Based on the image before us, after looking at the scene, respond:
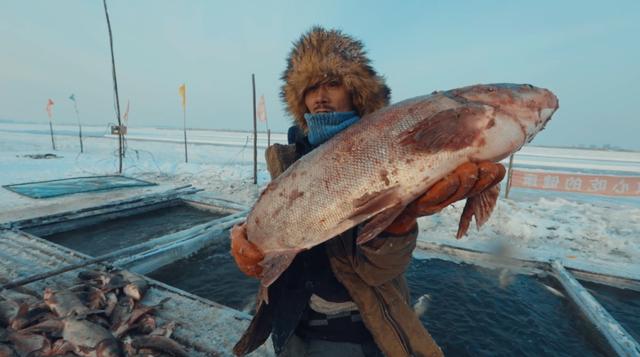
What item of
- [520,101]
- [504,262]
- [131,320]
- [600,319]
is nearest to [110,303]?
[131,320]

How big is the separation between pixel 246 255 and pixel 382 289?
2.90 feet

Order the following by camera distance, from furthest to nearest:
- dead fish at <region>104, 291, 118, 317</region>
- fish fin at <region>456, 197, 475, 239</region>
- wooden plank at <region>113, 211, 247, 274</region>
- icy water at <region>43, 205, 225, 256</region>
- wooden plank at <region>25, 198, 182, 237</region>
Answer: wooden plank at <region>25, 198, 182, 237</region> → icy water at <region>43, 205, 225, 256</region> → wooden plank at <region>113, 211, 247, 274</region> → dead fish at <region>104, 291, 118, 317</region> → fish fin at <region>456, 197, 475, 239</region>

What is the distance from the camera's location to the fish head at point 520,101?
1.81 metres

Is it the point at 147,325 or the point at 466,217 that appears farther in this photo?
the point at 147,325

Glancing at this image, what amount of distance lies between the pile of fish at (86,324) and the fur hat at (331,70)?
2455mm

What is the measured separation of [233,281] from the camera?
487cm

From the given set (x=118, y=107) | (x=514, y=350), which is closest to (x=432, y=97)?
(x=514, y=350)

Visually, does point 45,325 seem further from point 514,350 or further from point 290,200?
point 514,350

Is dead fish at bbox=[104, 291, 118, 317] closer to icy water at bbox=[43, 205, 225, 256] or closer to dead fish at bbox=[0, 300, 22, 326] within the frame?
dead fish at bbox=[0, 300, 22, 326]

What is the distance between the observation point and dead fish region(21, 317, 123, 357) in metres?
2.63

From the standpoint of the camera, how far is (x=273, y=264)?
1.92m

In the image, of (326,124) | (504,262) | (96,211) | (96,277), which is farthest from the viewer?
(96,211)

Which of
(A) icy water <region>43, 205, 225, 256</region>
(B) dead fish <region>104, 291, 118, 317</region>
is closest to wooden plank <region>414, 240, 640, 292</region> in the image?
(B) dead fish <region>104, 291, 118, 317</region>

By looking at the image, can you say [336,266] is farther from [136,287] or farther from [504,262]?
[504,262]
